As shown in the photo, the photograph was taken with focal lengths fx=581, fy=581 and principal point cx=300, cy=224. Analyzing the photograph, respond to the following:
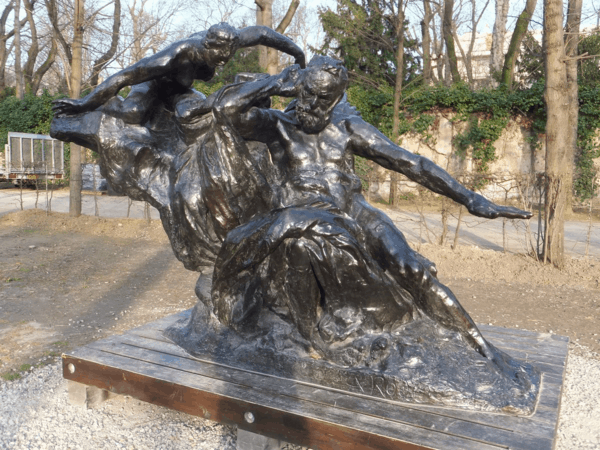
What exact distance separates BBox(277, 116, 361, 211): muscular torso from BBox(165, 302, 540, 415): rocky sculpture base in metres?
0.81

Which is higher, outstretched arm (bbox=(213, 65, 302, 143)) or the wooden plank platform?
outstretched arm (bbox=(213, 65, 302, 143))

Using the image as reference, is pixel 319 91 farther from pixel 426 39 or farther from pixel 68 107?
pixel 426 39

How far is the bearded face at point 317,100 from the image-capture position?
3.46 m

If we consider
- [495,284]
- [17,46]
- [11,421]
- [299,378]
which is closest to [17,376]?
[11,421]

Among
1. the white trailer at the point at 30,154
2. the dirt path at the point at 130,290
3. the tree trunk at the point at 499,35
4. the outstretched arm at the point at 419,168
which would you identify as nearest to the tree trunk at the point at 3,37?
the white trailer at the point at 30,154

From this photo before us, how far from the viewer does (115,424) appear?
3.71 metres

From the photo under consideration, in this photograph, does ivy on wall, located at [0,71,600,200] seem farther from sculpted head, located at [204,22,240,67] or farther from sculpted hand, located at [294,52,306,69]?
sculpted head, located at [204,22,240,67]

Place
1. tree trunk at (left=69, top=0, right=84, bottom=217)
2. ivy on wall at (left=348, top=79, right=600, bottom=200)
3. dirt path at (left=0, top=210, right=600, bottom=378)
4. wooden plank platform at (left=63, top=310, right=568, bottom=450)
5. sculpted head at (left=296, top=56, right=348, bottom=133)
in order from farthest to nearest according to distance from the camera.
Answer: ivy on wall at (left=348, top=79, right=600, bottom=200)
tree trunk at (left=69, top=0, right=84, bottom=217)
dirt path at (left=0, top=210, right=600, bottom=378)
sculpted head at (left=296, top=56, right=348, bottom=133)
wooden plank platform at (left=63, top=310, right=568, bottom=450)

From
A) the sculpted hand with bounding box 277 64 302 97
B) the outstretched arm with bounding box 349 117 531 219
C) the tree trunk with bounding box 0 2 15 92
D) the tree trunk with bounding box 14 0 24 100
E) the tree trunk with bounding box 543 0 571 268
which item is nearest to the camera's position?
the outstretched arm with bounding box 349 117 531 219

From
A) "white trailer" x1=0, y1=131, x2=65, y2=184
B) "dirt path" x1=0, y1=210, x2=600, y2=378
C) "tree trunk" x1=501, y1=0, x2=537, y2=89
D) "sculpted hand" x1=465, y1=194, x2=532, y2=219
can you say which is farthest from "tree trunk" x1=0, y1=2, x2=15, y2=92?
"sculpted hand" x1=465, y1=194, x2=532, y2=219

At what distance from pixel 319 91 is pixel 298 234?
0.90m

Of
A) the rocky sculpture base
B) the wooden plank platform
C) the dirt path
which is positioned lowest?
the dirt path

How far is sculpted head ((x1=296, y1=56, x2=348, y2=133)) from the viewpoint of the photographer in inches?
136

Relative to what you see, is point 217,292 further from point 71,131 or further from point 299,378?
point 71,131
